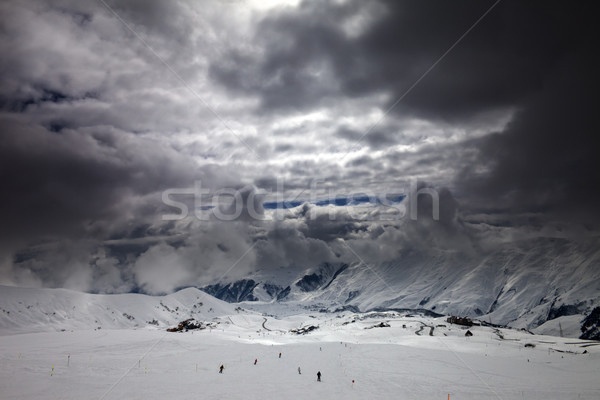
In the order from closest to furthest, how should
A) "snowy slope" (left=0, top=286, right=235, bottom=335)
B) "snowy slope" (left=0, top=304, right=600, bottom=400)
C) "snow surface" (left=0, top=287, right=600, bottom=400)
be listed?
"snowy slope" (left=0, top=304, right=600, bottom=400) → "snow surface" (left=0, top=287, right=600, bottom=400) → "snowy slope" (left=0, top=286, right=235, bottom=335)

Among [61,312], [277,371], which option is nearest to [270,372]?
[277,371]

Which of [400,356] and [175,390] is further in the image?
[400,356]

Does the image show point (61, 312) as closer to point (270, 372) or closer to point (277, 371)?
point (277, 371)

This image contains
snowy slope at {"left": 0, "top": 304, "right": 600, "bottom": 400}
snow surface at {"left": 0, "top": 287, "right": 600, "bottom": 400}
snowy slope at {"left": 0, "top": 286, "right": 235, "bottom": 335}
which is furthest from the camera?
snowy slope at {"left": 0, "top": 286, "right": 235, "bottom": 335}

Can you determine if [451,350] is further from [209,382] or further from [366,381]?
[209,382]

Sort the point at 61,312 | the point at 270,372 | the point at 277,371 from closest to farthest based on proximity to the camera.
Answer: the point at 270,372
the point at 277,371
the point at 61,312

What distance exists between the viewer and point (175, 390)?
4253cm

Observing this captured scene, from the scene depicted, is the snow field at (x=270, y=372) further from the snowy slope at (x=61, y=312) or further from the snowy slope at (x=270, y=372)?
the snowy slope at (x=61, y=312)

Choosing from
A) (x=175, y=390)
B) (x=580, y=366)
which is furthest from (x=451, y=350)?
(x=175, y=390)

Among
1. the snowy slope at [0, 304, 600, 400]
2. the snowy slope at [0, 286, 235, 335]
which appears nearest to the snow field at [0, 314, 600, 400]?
the snowy slope at [0, 304, 600, 400]

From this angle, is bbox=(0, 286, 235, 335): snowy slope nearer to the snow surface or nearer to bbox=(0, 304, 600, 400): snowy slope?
the snow surface

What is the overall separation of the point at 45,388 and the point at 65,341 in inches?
1896

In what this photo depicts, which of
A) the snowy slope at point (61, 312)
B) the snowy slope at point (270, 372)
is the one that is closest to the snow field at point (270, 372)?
the snowy slope at point (270, 372)

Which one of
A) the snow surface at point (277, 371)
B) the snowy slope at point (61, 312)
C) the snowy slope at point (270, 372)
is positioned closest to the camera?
the snowy slope at point (270, 372)
